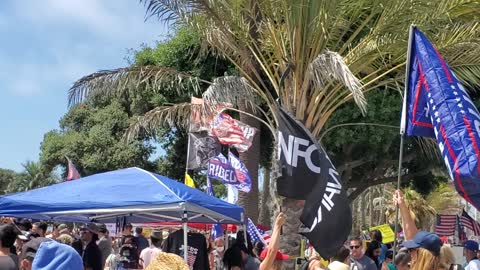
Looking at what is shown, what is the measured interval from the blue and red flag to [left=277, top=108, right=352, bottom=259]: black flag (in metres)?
0.85

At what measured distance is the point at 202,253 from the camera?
1034 cm

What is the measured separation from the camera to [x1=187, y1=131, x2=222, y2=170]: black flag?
16.4m

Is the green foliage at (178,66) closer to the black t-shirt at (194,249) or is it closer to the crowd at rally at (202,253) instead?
the crowd at rally at (202,253)

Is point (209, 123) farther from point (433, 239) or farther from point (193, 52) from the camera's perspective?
point (433, 239)

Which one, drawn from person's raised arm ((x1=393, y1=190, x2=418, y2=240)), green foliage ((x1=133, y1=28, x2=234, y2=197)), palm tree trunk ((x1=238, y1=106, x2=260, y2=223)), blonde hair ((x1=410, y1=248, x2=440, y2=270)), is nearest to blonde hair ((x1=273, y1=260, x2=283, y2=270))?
person's raised arm ((x1=393, y1=190, x2=418, y2=240))

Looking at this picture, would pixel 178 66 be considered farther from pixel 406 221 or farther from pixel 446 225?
pixel 406 221

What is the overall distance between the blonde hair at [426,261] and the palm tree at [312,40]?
675cm

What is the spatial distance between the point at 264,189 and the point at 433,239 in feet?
82.8

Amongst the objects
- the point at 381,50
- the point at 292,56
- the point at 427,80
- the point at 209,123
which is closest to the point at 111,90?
the point at 209,123

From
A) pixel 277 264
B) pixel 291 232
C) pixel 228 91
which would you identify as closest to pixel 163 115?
pixel 228 91

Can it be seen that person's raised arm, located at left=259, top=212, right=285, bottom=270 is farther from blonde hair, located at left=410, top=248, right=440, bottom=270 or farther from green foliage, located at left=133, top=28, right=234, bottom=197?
green foliage, located at left=133, top=28, right=234, bottom=197

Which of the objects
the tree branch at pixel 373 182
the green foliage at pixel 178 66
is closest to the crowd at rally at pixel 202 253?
the green foliage at pixel 178 66

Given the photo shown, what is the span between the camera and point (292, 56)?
41.8 feet

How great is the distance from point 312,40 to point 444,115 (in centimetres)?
648
